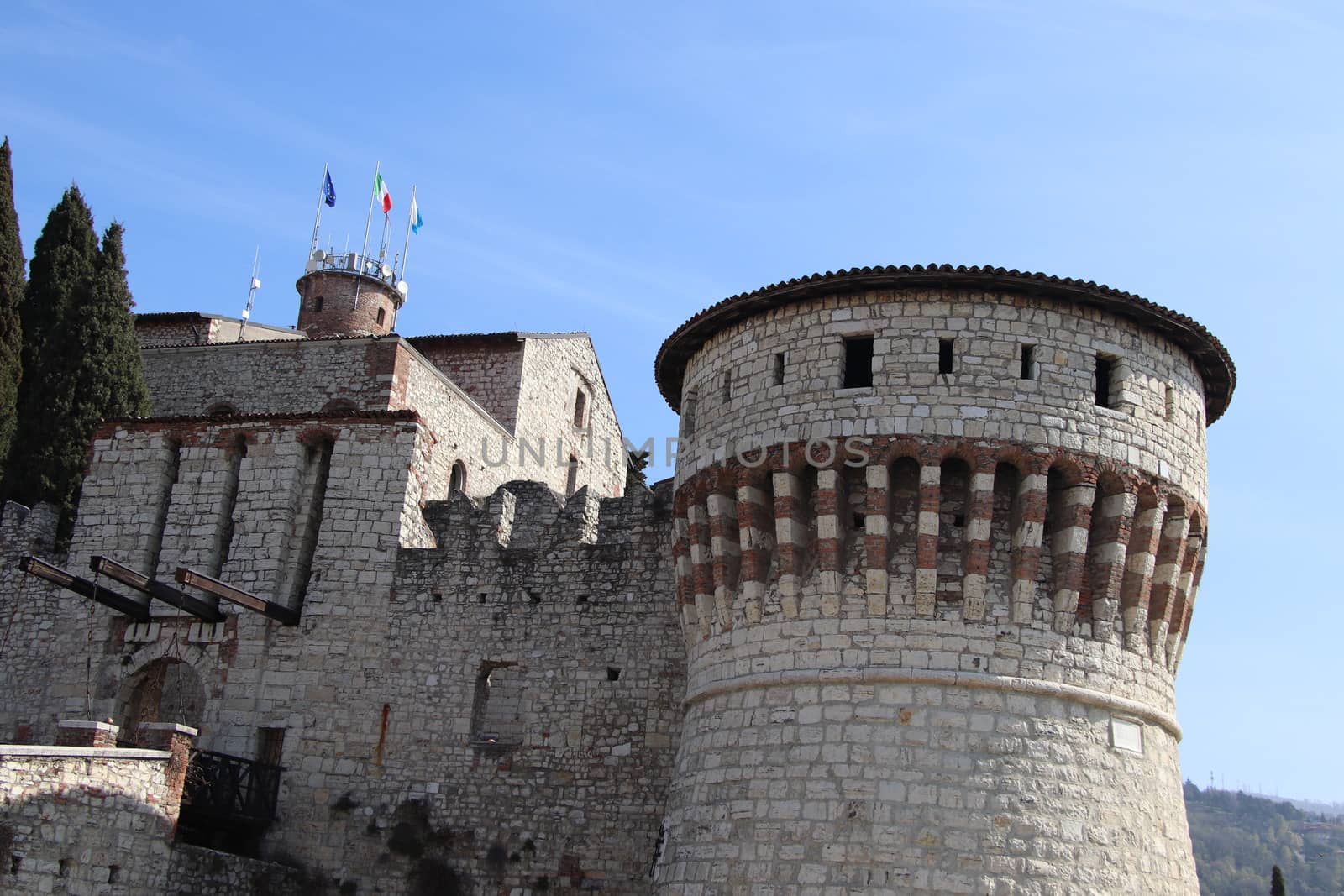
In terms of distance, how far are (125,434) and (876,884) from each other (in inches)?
560

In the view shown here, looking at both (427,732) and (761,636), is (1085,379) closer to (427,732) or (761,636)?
(761,636)

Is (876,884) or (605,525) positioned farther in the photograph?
(605,525)

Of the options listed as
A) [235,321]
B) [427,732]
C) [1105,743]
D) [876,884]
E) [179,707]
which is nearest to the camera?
[876,884]

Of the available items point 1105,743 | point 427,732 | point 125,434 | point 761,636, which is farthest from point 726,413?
point 125,434

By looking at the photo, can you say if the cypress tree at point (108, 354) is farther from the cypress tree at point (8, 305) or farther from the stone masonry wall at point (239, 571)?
the stone masonry wall at point (239, 571)

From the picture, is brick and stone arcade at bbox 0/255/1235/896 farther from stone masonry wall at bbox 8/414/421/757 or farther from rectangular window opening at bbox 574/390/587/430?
rectangular window opening at bbox 574/390/587/430

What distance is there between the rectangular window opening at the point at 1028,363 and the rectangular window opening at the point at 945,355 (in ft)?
2.41

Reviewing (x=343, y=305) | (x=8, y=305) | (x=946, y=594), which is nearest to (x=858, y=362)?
(x=946, y=594)

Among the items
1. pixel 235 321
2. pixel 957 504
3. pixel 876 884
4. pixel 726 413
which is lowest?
pixel 876 884

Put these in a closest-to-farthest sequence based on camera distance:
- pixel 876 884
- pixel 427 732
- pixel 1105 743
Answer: pixel 876 884
pixel 1105 743
pixel 427 732

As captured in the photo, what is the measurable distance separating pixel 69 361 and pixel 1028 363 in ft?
56.5

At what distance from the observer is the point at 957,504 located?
14.3 m

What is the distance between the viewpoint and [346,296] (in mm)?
30984

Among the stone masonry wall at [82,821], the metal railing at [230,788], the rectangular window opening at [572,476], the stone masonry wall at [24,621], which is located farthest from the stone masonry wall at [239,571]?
the rectangular window opening at [572,476]
